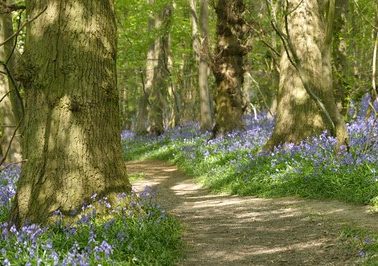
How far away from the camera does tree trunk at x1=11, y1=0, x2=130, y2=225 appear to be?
5.62m

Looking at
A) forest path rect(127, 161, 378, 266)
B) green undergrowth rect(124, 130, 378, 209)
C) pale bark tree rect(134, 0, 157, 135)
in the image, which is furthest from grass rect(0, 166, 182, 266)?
pale bark tree rect(134, 0, 157, 135)

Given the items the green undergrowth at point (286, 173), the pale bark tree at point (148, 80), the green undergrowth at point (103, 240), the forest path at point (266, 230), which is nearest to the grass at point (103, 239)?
the green undergrowth at point (103, 240)

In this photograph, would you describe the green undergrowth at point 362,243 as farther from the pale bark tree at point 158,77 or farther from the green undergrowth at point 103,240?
the pale bark tree at point 158,77

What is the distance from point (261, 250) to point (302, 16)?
258 inches

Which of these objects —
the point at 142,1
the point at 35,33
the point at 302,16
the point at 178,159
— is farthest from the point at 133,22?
the point at 35,33

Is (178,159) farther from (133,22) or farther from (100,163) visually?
(100,163)

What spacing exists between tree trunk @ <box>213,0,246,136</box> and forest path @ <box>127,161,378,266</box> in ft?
22.2

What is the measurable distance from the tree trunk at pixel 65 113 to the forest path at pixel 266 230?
1.51 meters

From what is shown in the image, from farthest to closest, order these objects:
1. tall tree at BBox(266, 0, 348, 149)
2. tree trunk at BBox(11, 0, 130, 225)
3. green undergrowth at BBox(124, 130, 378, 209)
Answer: tall tree at BBox(266, 0, 348, 149) < green undergrowth at BBox(124, 130, 378, 209) < tree trunk at BBox(11, 0, 130, 225)

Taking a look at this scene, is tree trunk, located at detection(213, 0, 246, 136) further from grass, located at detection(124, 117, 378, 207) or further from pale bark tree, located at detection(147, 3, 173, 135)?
pale bark tree, located at detection(147, 3, 173, 135)

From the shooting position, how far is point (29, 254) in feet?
14.3

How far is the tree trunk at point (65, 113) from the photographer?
562 cm

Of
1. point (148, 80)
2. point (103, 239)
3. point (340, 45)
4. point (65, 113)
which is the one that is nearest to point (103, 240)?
point (103, 239)

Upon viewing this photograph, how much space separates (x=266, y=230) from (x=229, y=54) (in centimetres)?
980
